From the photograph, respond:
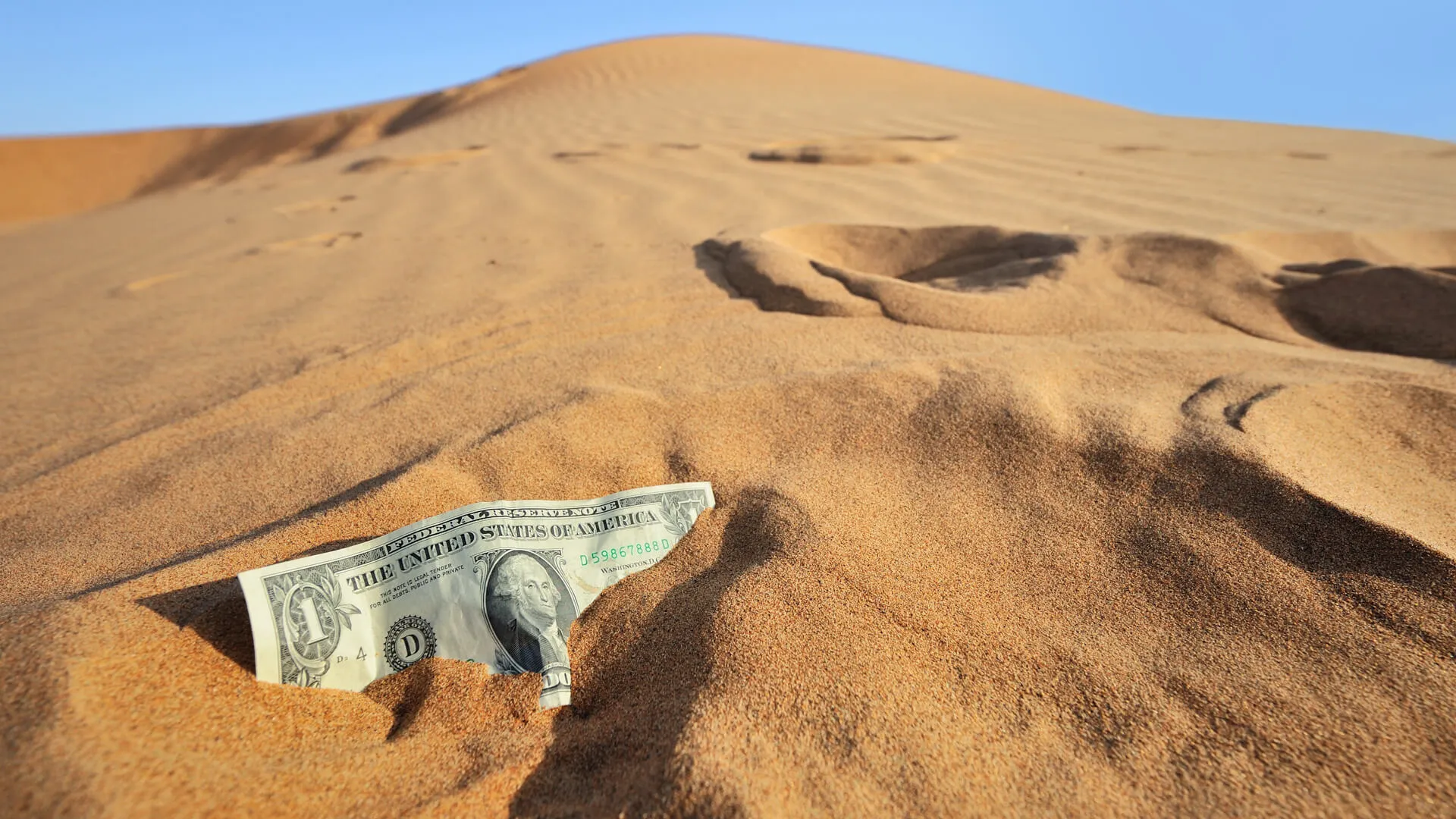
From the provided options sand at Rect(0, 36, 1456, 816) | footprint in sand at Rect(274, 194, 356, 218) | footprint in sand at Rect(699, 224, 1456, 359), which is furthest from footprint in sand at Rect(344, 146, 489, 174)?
footprint in sand at Rect(699, 224, 1456, 359)

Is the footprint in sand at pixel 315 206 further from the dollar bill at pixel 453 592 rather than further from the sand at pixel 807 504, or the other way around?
the dollar bill at pixel 453 592

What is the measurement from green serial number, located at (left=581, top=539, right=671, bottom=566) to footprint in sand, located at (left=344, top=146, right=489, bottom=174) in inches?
220

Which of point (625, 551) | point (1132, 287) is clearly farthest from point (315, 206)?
point (1132, 287)

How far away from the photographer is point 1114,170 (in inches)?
164

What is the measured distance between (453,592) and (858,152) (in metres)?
4.22

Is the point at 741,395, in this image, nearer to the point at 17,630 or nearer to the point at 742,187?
the point at 17,630

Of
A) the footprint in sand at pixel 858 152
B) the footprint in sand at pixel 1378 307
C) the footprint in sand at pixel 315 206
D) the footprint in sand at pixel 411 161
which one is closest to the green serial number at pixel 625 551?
the footprint in sand at pixel 1378 307

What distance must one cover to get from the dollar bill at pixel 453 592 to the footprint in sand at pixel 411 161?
558cm

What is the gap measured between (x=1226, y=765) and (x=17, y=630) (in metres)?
1.38

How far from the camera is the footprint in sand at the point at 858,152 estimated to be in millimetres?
4539

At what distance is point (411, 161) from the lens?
6.41 meters

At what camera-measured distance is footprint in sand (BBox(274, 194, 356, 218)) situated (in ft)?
14.4

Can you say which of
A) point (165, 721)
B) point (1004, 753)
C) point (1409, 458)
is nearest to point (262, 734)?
point (165, 721)

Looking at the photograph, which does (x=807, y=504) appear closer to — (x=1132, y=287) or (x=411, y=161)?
(x=1132, y=287)
